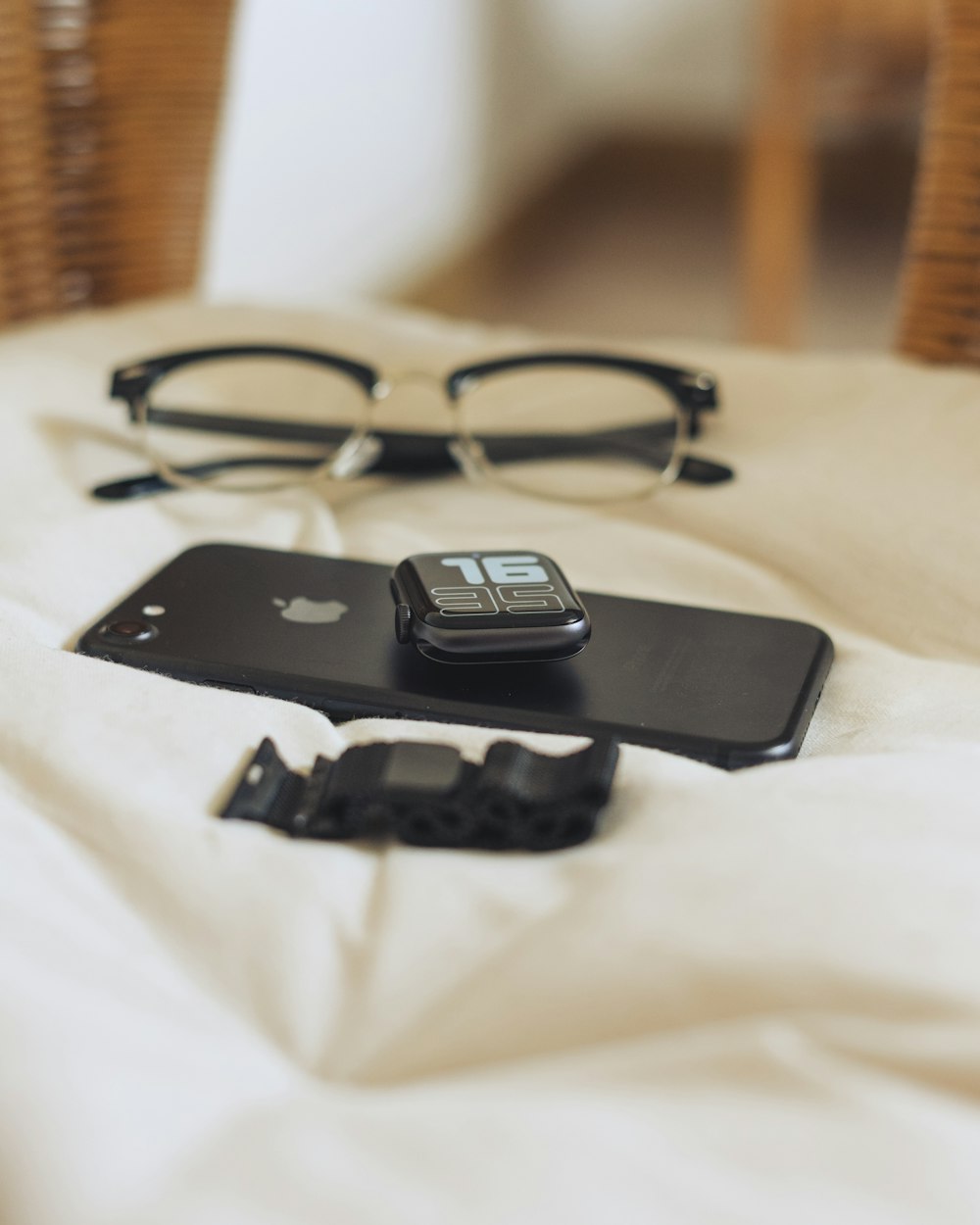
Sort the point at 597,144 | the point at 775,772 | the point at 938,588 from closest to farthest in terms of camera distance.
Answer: the point at 775,772, the point at 938,588, the point at 597,144

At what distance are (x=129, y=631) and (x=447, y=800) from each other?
176mm

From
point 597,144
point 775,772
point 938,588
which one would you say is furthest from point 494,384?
point 597,144

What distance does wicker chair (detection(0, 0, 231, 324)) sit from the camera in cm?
85

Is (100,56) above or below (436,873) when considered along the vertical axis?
above

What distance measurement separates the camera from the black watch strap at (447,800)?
0.39 metres

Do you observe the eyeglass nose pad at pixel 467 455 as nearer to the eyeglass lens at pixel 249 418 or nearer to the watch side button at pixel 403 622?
the eyeglass lens at pixel 249 418

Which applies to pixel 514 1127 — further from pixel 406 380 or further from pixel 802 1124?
A: pixel 406 380

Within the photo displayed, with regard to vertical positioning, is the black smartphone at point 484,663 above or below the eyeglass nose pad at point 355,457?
above

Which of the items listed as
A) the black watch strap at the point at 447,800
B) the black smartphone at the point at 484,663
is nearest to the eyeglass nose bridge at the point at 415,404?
the black smartphone at the point at 484,663

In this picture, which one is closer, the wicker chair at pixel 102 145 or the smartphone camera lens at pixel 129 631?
the smartphone camera lens at pixel 129 631

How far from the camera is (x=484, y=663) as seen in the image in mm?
479

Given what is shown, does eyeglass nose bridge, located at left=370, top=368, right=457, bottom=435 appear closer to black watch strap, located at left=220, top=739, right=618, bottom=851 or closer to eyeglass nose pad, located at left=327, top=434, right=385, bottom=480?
eyeglass nose pad, located at left=327, top=434, right=385, bottom=480

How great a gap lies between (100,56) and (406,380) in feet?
1.11

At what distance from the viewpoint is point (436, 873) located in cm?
37
